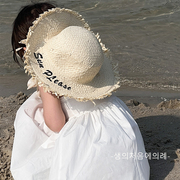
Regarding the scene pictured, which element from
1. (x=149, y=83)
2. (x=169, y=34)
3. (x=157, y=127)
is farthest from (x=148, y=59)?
(x=157, y=127)

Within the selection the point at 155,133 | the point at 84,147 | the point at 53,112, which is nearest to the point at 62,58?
the point at 53,112

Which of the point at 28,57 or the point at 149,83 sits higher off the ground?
the point at 28,57

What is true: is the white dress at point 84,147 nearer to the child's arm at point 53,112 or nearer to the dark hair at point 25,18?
the child's arm at point 53,112

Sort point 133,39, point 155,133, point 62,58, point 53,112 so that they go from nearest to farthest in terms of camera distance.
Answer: point 62,58
point 53,112
point 155,133
point 133,39

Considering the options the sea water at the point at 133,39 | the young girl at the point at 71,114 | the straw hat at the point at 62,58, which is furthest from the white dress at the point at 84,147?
the sea water at the point at 133,39

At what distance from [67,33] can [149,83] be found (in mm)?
2697

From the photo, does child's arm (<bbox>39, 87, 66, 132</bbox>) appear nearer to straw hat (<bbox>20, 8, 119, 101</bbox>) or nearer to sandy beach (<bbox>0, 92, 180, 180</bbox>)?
straw hat (<bbox>20, 8, 119, 101</bbox>)

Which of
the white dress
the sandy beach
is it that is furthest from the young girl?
the sandy beach

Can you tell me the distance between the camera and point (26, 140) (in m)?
1.92

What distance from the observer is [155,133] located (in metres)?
2.82

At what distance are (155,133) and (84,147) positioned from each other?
1.28 m

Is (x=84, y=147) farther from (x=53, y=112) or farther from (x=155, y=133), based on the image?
(x=155, y=133)

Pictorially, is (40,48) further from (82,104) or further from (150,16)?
(150,16)

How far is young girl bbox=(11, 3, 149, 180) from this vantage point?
168cm
